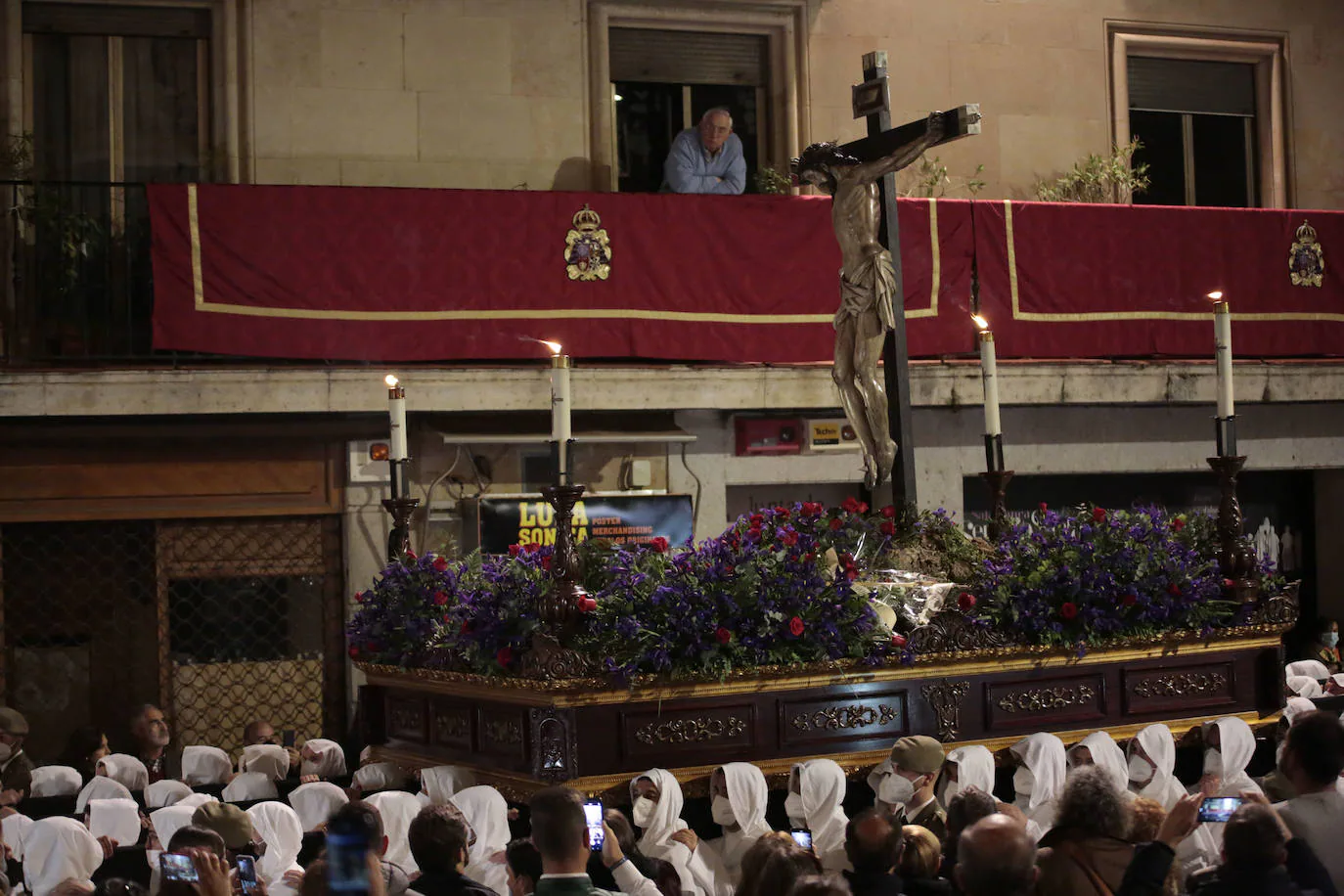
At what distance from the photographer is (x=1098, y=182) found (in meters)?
13.1

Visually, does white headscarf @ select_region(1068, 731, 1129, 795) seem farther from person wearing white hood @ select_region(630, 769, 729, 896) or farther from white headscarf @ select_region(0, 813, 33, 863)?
white headscarf @ select_region(0, 813, 33, 863)

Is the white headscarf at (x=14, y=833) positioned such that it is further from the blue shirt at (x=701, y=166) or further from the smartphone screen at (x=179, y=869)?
the blue shirt at (x=701, y=166)

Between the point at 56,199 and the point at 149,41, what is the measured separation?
1.78m

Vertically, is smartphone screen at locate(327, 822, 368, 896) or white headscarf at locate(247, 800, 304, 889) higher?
smartphone screen at locate(327, 822, 368, 896)

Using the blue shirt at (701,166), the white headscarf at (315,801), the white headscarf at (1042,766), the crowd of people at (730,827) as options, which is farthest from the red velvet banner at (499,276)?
the white headscarf at (1042,766)

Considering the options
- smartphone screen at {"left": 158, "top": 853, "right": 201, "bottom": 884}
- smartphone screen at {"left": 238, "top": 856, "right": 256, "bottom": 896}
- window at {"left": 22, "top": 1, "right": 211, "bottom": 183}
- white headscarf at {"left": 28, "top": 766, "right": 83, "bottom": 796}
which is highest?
window at {"left": 22, "top": 1, "right": 211, "bottom": 183}

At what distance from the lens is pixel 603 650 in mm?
5746

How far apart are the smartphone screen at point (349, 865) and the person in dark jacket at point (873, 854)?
4.83 feet

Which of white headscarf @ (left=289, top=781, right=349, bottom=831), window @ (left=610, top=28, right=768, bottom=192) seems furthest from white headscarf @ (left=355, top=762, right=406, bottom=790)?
window @ (left=610, top=28, right=768, bottom=192)

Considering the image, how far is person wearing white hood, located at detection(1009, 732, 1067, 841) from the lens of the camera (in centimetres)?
622

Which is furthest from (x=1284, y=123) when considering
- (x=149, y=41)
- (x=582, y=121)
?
(x=149, y=41)

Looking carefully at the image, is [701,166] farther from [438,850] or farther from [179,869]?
[179,869]

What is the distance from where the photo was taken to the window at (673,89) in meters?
12.8

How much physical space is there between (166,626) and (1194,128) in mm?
9435
